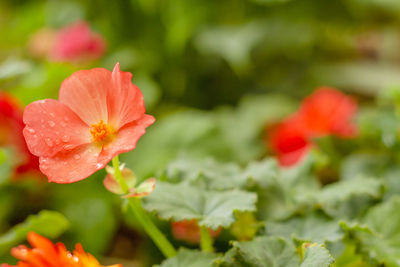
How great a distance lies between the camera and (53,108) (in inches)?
16.3

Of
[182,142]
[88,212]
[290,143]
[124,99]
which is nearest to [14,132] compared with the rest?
[88,212]

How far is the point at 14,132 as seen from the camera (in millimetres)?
768

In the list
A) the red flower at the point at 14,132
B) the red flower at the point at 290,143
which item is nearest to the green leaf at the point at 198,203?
the red flower at the point at 14,132

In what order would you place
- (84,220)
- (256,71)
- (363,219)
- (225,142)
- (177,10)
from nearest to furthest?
(363,219) → (84,220) → (225,142) → (177,10) → (256,71)

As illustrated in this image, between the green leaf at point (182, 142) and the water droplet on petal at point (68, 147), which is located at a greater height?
the water droplet on petal at point (68, 147)

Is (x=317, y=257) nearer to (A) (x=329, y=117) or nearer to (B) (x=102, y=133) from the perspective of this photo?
(B) (x=102, y=133)

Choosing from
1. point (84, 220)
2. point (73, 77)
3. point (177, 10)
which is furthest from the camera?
point (177, 10)

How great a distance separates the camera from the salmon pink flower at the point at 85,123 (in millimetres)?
388

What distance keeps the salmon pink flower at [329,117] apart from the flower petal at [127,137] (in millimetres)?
610

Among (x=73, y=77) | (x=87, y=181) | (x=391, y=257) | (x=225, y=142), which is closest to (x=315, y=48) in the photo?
(x=225, y=142)

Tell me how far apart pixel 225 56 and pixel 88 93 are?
85 cm

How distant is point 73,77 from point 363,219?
42cm

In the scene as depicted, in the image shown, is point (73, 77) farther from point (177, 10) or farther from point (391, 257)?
point (177, 10)

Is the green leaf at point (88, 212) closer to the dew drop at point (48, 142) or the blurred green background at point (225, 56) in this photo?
the blurred green background at point (225, 56)
